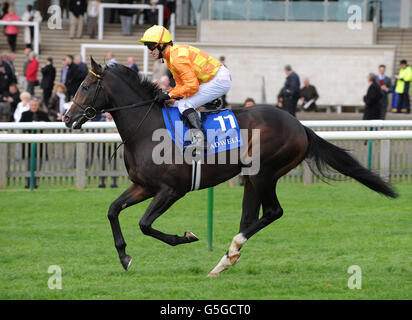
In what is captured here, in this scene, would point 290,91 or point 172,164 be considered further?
point 290,91

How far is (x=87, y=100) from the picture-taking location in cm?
611

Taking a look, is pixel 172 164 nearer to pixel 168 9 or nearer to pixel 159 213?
pixel 159 213

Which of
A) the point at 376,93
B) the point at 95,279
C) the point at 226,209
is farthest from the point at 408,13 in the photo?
the point at 95,279

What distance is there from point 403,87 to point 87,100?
13338 millimetres

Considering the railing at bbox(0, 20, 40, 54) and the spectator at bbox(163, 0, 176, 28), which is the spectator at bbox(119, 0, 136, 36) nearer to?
the spectator at bbox(163, 0, 176, 28)

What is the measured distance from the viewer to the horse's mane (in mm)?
6236

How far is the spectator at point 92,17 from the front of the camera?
66.3 feet

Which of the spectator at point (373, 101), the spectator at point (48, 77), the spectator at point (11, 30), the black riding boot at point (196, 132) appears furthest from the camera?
the spectator at point (11, 30)

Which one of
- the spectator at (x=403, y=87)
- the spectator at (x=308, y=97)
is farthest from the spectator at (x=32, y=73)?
the spectator at (x=403, y=87)

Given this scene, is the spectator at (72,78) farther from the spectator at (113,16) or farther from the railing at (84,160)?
the spectator at (113,16)

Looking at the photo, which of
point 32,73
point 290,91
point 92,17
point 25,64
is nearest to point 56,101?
point 32,73

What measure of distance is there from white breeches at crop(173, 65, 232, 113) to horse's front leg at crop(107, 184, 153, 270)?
69 cm

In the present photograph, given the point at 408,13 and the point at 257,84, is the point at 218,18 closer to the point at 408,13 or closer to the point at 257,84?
the point at 257,84

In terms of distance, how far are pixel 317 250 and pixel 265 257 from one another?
0.57 m
